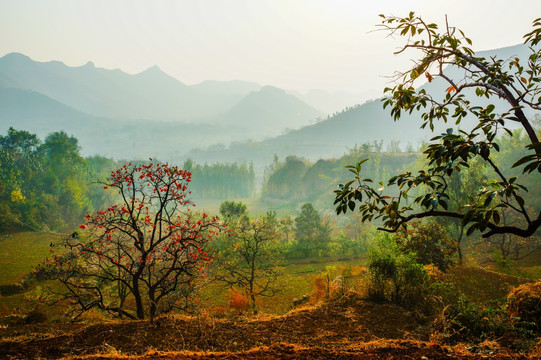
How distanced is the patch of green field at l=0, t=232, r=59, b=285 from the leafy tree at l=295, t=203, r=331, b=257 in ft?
82.9

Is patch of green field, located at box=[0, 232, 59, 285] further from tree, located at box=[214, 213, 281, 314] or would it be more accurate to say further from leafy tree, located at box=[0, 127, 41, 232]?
tree, located at box=[214, 213, 281, 314]

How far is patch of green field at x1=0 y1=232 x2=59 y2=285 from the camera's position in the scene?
24298 millimetres

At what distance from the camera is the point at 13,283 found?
23.0m

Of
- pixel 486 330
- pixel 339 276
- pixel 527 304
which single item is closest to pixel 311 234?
pixel 339 276

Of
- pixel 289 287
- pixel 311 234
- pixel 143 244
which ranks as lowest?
pixel 289 287

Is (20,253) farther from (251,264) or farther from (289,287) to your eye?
(289,287)

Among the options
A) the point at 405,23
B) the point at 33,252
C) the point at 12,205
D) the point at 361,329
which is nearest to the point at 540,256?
the point at 361,329

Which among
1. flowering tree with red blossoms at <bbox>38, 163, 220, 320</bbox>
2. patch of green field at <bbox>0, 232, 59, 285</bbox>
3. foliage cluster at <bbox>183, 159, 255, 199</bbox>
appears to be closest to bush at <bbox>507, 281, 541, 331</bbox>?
flowering tree with red blossoms at <bbox>38, 163, 220, 320</bbox>

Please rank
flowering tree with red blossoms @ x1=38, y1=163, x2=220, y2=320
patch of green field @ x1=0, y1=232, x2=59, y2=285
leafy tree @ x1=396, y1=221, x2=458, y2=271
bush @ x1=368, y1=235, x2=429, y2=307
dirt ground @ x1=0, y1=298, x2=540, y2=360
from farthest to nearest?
patch of green field @ x1=0, y1=232, x2=59, y2=285
leafy tree @ x1=396, y1=221, x2=458, y2=271
bush @ x1=368, y1=235, x2=429, y2=307
flowering tree with red blossoms @ x1=38, y1=163, x2=220, y2=320
dirt ground @ x1=0, y1=298, x2=540, y2=360

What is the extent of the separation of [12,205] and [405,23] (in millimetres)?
55699

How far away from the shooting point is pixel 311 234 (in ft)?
126

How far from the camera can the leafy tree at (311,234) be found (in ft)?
115

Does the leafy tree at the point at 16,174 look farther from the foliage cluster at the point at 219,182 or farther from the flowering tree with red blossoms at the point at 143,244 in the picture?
the foliage cluster at the point at 219,182

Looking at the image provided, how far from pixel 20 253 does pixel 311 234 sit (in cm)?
3214
